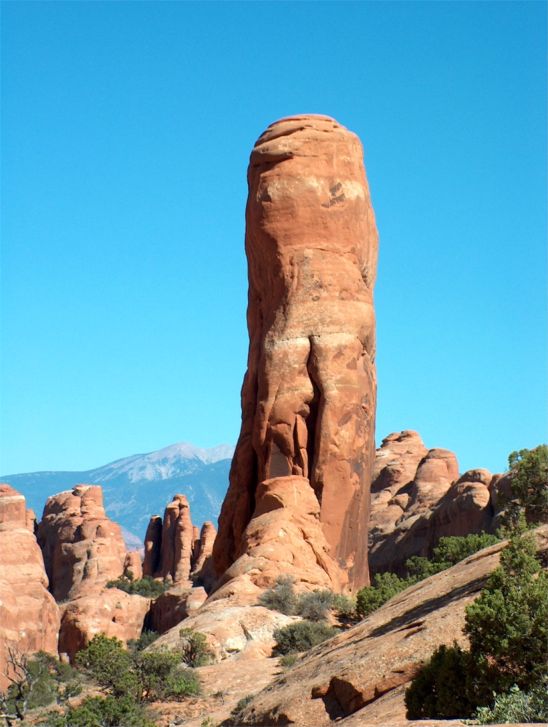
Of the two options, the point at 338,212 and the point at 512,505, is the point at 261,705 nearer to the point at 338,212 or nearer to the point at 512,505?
the point at 512,505

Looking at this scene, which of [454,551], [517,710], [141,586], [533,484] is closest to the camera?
[517,710]

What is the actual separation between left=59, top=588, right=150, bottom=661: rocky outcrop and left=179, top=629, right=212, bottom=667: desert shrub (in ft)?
73.6

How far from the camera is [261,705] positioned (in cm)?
2066

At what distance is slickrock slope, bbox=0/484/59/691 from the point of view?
48281mm

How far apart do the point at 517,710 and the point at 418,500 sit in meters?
52.6

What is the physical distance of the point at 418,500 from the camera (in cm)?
6588

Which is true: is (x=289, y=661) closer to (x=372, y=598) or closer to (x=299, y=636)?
(x=299, y=636)

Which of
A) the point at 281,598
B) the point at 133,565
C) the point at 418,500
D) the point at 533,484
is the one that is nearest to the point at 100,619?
the point at 418,500

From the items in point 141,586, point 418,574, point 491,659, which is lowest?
point 491,659

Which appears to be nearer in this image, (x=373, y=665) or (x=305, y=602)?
(x=373, y=665)

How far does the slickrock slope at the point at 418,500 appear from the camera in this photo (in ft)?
177

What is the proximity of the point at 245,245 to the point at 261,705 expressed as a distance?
23172 millimetres

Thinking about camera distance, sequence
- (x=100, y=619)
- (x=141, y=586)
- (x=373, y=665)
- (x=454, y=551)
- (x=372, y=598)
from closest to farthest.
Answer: (x=373, y=665), (x=372, y=598), (x=454, y=551), (x=100, y=619), (x=141, y=586)

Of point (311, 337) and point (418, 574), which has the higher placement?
point (311, 337)
